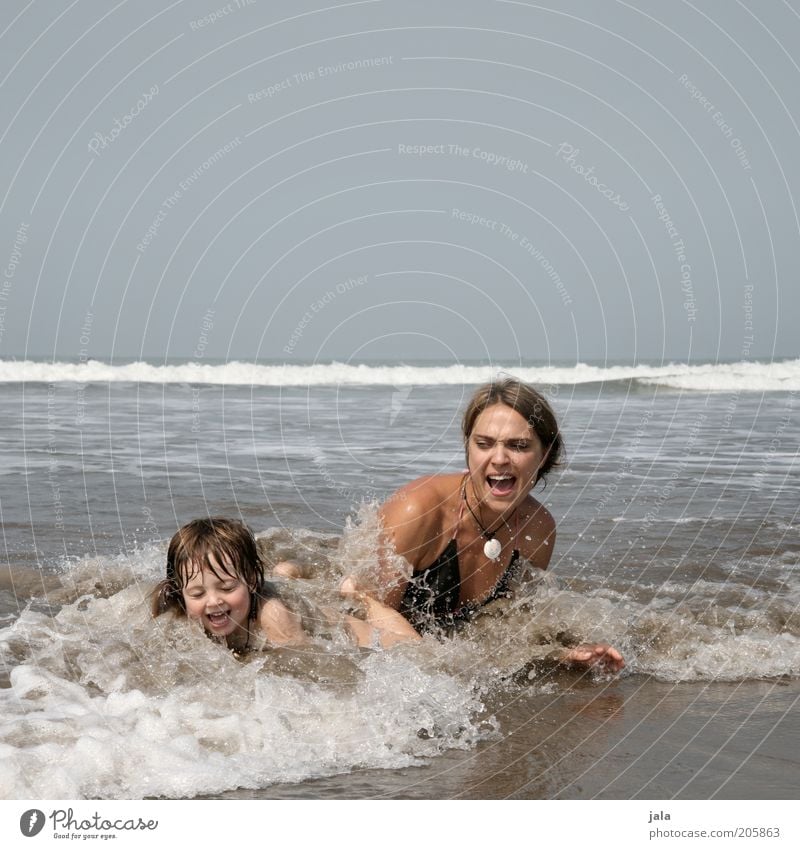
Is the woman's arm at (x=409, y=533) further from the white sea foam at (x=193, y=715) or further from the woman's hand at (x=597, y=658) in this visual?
the woman's hand at (x=597, y=658)

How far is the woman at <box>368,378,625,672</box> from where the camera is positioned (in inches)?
250

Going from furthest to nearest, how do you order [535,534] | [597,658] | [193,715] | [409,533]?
[535,534], [409,533], [597,658], [193,715]

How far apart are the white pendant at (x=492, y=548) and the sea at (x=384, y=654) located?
426 millimetres

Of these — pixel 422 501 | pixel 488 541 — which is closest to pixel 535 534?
pixel 488 541

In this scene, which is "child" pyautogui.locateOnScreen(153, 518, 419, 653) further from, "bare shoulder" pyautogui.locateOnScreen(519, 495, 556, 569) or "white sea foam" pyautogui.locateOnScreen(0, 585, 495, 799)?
"bare shoulder" pyautogui.locateOnScreen(519, 495, 556, 569)

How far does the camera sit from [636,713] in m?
5.49

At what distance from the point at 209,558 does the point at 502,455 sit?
1.86 meters

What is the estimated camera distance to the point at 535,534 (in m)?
7.23
